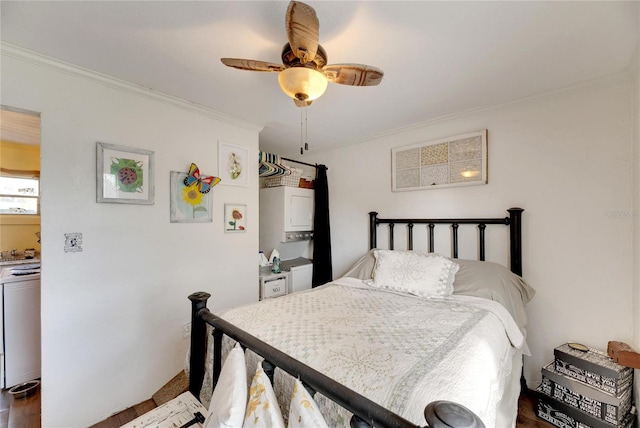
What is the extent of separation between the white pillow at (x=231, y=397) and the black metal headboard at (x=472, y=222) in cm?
210

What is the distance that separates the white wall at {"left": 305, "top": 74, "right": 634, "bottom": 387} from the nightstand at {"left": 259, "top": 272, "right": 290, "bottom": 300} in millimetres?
1933

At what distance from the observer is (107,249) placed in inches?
70.6

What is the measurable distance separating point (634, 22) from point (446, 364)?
1.93 metres

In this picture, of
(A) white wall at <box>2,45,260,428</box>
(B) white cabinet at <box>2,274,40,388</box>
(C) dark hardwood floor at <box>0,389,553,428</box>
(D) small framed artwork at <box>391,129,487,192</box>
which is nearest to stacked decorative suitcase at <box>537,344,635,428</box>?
(C) dark hardwood floor at <box>0,389,553,428</box>

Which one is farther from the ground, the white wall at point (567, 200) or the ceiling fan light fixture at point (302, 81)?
the ceiling fan light fixture at point (302, 81)

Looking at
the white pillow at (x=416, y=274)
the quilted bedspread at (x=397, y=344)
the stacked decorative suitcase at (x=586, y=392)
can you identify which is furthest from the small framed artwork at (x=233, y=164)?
the stacked decorative suitcase at (x=586, y=392)

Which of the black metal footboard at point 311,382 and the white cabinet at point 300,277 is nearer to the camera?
the black metal footboard at point 311,382

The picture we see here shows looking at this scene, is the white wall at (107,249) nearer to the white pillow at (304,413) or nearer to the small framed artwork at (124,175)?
the small framed artwork at (124,175)

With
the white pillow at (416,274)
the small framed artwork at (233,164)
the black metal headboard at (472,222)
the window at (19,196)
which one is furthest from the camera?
the window at (19,196)

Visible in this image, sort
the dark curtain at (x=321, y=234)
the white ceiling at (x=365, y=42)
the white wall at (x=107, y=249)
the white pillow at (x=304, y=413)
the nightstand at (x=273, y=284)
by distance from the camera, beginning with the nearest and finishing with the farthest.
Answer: the white pillow at (x=304, y=413), the white ceiling at (x=365, y=42), the white wall at (x=107, y=249), the nightstand at (x=273, y=284), the dark curtain at (x=321, y=234)

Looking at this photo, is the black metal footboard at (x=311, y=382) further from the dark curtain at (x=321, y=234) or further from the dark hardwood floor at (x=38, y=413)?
the dark curtain at (x=321, y=234)

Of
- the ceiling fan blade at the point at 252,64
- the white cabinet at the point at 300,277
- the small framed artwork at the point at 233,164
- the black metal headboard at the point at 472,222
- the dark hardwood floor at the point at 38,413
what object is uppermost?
the ceiling fan blade at the point at 252,64

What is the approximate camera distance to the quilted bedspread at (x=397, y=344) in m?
0.85

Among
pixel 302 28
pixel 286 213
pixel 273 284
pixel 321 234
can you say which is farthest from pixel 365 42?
pixel 273 284
